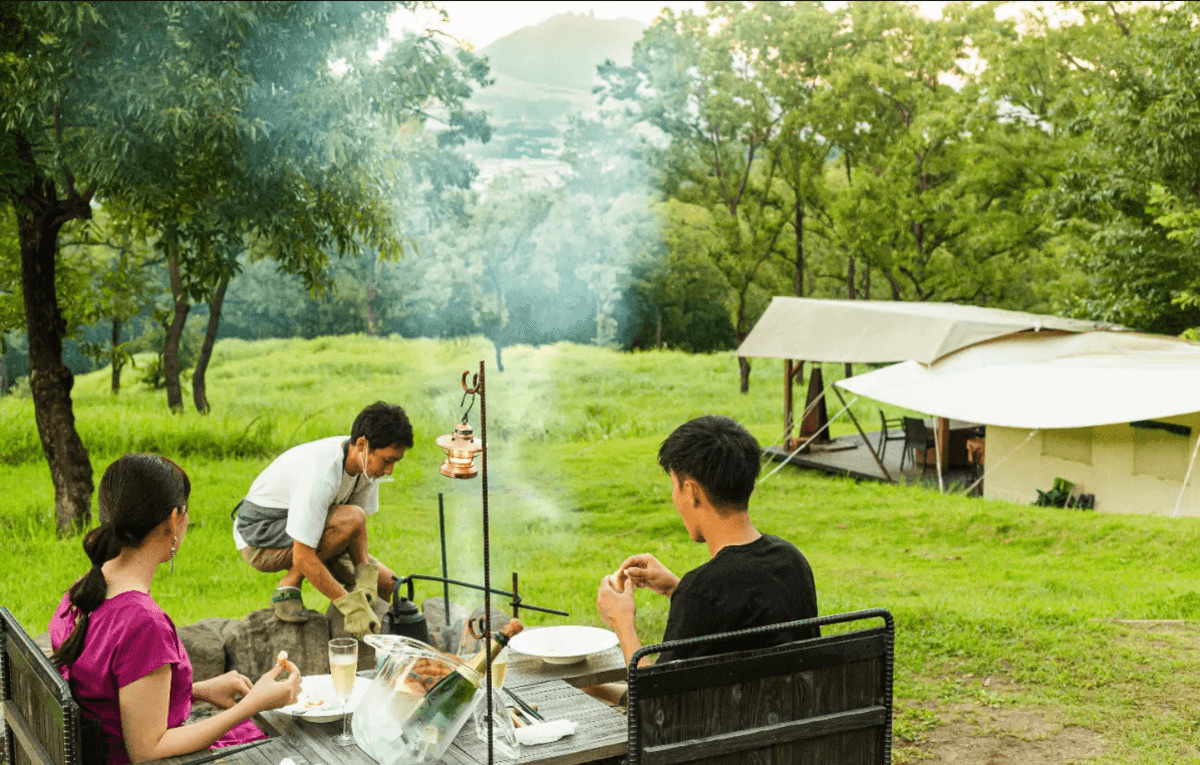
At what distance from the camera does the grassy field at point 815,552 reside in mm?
4988

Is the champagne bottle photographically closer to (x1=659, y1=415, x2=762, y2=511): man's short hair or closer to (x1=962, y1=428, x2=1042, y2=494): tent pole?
(x1=659, y1=415, x2=762, y2=511): man's short hair

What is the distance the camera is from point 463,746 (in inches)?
100

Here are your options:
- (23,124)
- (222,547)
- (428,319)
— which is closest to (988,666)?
(222,547)

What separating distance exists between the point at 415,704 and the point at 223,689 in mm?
736

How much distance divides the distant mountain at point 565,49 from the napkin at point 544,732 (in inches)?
930

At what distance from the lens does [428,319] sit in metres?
27.5

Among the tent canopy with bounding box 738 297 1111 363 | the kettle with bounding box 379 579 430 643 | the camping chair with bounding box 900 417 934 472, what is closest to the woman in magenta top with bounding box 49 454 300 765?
the kettle with bounding box 379 579 430 643

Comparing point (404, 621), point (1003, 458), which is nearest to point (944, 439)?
point (1003, 458)

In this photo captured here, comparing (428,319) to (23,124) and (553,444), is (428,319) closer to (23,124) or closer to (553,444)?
(553,444)

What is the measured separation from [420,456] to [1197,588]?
10.2 meters

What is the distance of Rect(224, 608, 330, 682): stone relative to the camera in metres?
4.66

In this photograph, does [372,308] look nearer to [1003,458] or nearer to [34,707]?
[1003,458]

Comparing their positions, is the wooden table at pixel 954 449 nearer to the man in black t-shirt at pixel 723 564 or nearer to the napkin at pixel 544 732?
the man in black t-shirt at pixel 723 564

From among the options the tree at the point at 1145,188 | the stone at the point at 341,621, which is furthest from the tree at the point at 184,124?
the tree at the point at 1145,188
